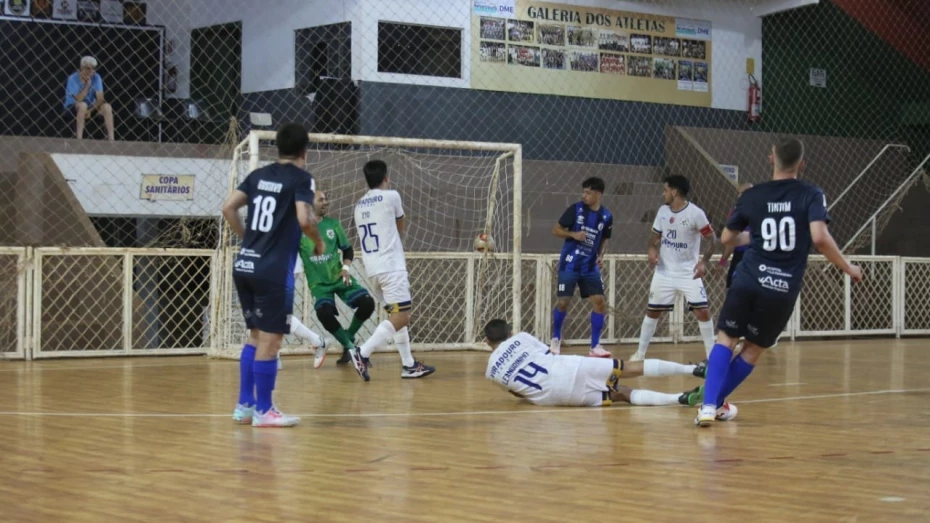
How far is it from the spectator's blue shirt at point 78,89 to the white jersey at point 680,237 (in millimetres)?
9894

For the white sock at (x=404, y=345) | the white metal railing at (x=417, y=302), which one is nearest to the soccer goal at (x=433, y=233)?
the white metal railing at (x=417, y=302)

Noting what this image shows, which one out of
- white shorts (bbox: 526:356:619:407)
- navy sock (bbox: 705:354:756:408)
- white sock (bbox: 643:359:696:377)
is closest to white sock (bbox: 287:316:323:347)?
white shorts (bbox: 526:356:619:407)

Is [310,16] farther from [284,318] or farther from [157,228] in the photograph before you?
[284,318]

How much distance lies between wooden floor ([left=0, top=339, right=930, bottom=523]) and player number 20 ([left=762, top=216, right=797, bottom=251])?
1.19 meters

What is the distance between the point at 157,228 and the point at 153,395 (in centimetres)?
1095

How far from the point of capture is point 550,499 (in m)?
5.37

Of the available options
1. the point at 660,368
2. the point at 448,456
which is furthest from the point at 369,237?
the point at 448,456

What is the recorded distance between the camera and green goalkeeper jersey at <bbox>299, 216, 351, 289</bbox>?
12492 millimetres

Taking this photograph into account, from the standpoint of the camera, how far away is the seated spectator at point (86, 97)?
18703 millimetres

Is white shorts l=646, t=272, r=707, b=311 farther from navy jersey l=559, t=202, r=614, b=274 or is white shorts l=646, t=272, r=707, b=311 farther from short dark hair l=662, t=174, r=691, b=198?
navy jersey l=559, t=202, r=614, b=274

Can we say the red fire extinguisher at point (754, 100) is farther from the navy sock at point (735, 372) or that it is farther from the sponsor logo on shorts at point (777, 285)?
the sponsor logo on shorts at point (777, 285)

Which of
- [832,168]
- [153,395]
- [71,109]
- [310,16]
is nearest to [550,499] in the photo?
[153,395]

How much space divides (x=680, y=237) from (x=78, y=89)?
407 inches

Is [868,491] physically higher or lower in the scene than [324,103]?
lower
